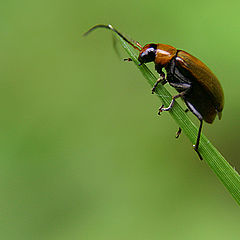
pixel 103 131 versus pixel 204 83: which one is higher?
pixel 204 83

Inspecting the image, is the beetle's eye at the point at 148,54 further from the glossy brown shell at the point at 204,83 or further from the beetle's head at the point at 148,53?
the glossy brown shell at the point at 204,83

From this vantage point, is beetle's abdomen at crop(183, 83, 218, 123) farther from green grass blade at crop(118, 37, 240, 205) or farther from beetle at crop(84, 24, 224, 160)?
green grass blade at crop(118, 37, 240, 205)

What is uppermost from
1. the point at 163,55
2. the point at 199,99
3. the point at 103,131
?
the point at 163,55

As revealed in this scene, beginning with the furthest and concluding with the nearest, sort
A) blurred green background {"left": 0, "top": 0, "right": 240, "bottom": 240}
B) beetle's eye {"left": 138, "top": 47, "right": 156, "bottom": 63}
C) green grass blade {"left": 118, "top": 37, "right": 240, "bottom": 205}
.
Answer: blurred green background {"left": 0, "top": 0, "right": 240, "bottom": 240}, beetle's eye {"left": 138, "top": 47, "right": 156, "bottom": 63}, green grass blade {"left": 118, "top": 37, "right": 240, "bottom": 205}

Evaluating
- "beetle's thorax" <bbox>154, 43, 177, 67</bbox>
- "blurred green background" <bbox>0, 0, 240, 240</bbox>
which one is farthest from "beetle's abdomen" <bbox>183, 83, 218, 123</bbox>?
"blurred green background" <bbox>0, 0, 240, 240</bbox>

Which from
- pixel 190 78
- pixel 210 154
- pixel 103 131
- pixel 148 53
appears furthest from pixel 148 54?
pixel 103 131

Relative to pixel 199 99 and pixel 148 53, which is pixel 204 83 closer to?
pixel 199 99

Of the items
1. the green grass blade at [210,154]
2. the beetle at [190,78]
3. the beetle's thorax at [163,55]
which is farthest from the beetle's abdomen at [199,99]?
the green grass blade at [210,154]
